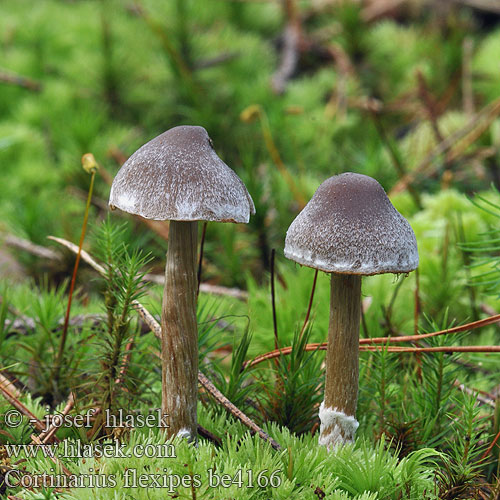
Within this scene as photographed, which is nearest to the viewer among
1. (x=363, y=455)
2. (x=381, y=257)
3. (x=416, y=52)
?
(x=381, y=257)

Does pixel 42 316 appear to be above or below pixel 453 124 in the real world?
below

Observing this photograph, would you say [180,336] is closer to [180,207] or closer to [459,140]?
[180,207]

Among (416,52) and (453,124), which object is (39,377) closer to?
(453,124)

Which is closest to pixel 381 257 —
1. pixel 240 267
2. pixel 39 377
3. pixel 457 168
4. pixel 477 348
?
pixel 477 348

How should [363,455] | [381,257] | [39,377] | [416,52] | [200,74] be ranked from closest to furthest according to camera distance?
[381,257], [363,455], [39,377], [200,74], [416,52]

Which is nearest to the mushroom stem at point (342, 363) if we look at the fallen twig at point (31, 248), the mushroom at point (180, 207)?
the mushroom at point (180, 207)

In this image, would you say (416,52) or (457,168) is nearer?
(457,168)

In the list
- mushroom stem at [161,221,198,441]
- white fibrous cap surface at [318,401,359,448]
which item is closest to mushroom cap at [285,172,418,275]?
mushroom stem at [161,221,198,441]

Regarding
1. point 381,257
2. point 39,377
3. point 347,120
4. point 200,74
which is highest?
point 200,74
